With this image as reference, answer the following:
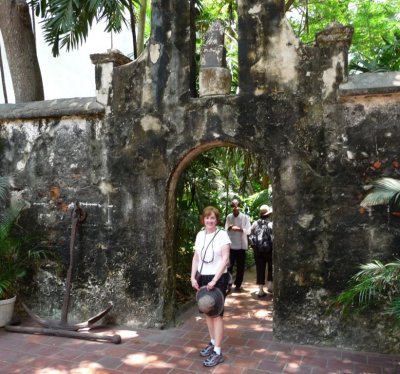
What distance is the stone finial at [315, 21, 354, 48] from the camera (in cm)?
459

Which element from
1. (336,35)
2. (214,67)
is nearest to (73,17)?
(214,67)

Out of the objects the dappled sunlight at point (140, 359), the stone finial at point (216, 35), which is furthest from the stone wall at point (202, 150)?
the dappled sunlight at point (140, 359)

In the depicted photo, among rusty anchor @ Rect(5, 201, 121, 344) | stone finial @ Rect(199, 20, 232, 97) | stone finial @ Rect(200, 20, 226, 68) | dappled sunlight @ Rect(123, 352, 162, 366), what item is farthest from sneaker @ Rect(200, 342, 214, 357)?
stone finial @ Rect(200, 20, 226, 68)

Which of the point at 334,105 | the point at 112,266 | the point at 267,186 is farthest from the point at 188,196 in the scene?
the point at 267,186

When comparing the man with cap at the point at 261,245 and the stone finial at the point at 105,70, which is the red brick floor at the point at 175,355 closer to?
the man with cap at the point at 261,245

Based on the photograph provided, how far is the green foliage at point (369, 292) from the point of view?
3.91 m

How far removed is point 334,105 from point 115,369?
367 cm

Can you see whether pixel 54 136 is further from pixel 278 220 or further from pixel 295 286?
Result: pixel 295 286

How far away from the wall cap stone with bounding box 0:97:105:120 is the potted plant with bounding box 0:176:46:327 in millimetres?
953

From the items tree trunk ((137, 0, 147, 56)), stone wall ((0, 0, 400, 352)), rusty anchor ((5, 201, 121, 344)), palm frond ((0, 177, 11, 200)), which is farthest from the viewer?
tree trunk ((137, 0, 147, 56))

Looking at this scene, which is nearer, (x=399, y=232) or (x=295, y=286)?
(x=399, y=232)

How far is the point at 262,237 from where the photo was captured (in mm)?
6977

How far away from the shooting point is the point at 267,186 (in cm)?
1255

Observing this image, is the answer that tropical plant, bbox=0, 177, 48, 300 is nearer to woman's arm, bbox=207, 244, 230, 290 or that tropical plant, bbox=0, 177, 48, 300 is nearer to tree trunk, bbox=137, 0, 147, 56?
woman's arm, bbox=207, 244, 230, 290
